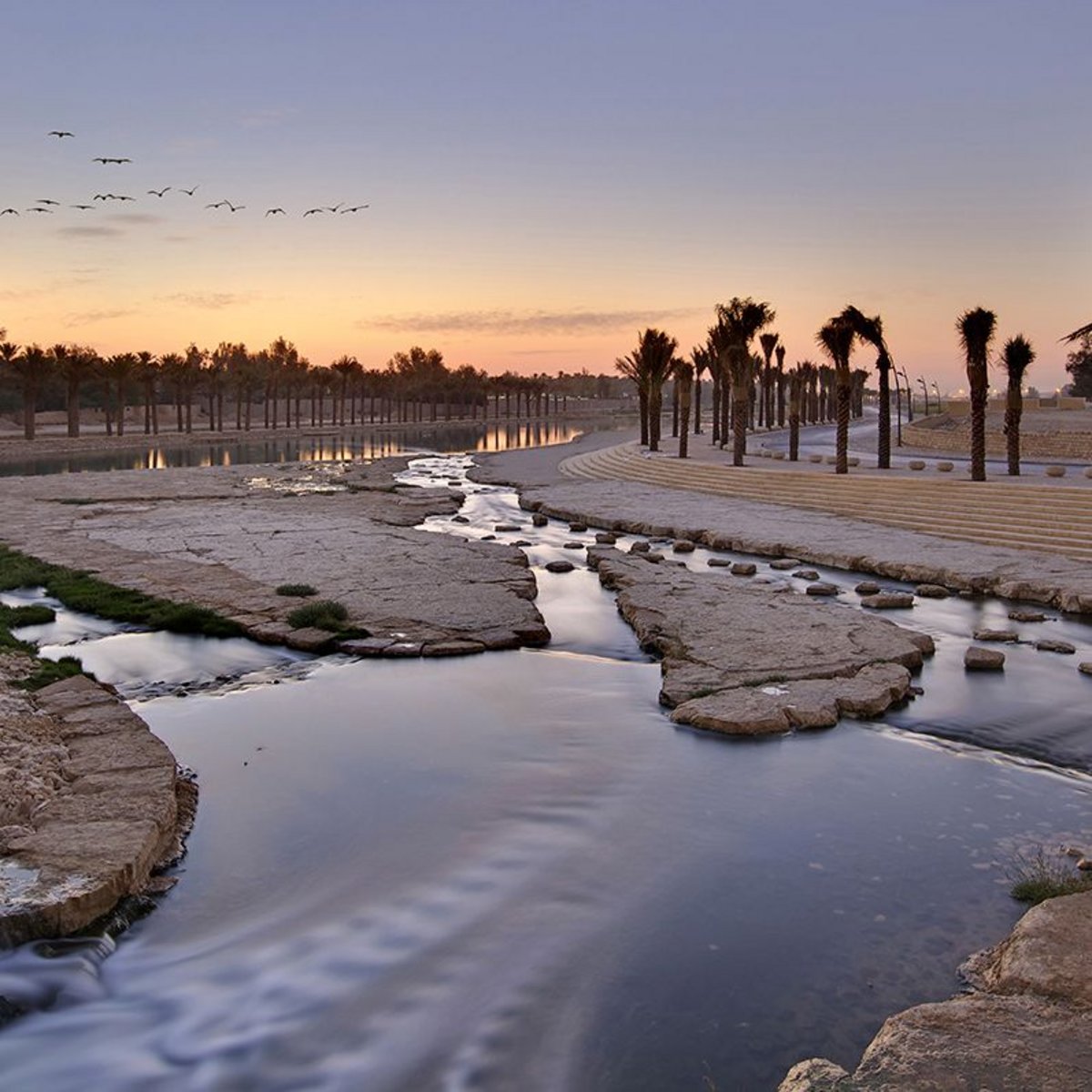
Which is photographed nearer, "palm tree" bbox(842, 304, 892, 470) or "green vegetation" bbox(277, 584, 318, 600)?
"green vegetation" bbox(277, 584, 318, 600)

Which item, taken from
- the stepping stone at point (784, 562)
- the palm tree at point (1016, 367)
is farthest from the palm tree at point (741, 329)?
the stepping stone at point (784, 562)

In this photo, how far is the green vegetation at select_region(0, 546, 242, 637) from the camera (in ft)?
44.1

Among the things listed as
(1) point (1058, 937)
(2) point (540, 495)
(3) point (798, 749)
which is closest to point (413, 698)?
(3) point (798, 749)

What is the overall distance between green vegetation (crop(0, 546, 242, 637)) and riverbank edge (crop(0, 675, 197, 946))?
4394 mm

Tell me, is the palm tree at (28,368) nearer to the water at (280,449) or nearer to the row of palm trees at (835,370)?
the water at (280,449)

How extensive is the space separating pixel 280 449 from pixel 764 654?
57225 millimetres

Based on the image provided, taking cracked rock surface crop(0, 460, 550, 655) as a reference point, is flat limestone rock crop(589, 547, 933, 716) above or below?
below

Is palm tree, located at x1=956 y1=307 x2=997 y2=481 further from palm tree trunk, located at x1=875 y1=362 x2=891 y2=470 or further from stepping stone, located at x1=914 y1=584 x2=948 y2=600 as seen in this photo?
stepping stone, located at x1=914 y1=584 x2=948 y2=600

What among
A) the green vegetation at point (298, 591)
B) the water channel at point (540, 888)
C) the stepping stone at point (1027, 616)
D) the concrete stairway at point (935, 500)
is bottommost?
the water channel at point (540, 888)

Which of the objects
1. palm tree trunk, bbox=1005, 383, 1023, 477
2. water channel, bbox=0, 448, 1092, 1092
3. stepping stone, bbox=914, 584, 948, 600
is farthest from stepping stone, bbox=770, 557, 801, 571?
palm tree trunk, bbox=1005, 383, 1023, 477

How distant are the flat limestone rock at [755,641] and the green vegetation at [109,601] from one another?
5.25 metres

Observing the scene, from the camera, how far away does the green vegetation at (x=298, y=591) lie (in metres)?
14.7

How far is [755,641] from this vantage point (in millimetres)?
11906

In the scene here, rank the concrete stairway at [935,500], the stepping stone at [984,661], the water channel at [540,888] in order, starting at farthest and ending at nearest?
the concrete stairway at [935,500] → the stepping stone at [984,661] → the water channel at [540,888]
